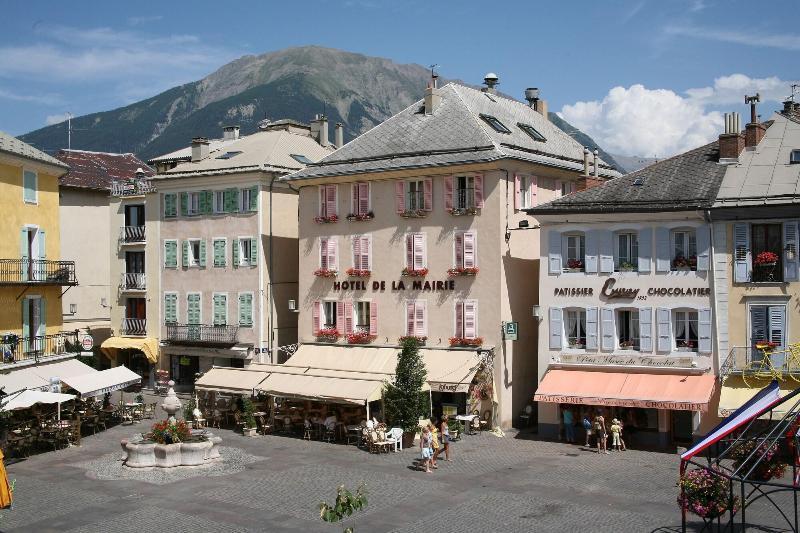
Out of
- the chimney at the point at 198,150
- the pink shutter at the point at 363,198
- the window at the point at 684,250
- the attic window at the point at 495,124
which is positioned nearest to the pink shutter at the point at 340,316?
the pink shutter at the point at 363,198

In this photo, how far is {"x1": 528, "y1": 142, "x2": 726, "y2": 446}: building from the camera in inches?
1403

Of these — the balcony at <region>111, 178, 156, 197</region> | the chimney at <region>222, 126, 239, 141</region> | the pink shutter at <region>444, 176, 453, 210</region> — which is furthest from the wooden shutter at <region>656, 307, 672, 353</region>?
the chimney at <region>222, 126, 239, 141</region>

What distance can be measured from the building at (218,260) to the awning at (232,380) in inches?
274

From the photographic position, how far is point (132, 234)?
2199 inches

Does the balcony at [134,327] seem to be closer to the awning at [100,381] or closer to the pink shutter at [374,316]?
the awning at [100,381]

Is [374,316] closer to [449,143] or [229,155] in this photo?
[449,143]

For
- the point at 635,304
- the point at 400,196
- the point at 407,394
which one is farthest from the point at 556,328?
the point at 400,196

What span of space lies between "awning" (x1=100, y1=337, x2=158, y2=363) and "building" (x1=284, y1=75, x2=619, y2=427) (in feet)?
36.6

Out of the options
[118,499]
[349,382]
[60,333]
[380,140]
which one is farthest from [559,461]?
[60,333]

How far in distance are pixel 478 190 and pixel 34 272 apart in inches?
732

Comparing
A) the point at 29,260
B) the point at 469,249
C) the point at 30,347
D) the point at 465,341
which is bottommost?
the point at 465,341

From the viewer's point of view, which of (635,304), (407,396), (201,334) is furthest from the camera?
(201,334)

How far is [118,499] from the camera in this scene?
91.6 ft

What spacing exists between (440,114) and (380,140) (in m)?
3.03
